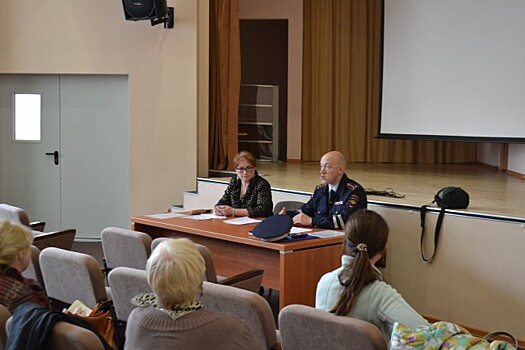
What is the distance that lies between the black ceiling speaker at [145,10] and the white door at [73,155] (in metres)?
0.92

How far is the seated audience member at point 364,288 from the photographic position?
2.82 m

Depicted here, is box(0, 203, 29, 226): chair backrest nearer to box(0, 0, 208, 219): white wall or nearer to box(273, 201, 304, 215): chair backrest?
box(273, 201, 304, 215): chair backrest

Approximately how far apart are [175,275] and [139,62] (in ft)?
20.0

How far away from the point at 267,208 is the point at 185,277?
3.37 m

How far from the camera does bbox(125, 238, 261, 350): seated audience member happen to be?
237 cm

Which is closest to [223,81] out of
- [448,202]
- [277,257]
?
[448,202]

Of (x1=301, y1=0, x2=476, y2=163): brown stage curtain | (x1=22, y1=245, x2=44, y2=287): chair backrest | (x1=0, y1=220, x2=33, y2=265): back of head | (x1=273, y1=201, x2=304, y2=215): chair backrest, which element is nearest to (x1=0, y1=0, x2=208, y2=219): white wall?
(x1=273, y1=201, x2=304, y2=215): chair backrest

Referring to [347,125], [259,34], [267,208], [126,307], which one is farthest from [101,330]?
[259,34]

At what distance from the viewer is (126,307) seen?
3414 millimetres

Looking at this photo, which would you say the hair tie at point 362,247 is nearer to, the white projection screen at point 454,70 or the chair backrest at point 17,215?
the chair backrest at point 17,215

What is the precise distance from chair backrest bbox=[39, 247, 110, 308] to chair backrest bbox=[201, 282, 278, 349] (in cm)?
81

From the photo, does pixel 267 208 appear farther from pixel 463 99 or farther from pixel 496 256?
pixel 463 99

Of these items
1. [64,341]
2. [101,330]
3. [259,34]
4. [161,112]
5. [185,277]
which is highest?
[259,34]

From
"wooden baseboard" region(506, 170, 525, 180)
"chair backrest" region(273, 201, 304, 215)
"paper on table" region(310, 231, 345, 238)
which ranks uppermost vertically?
"wooden baseboard" region(506, 170, 525, 180)
